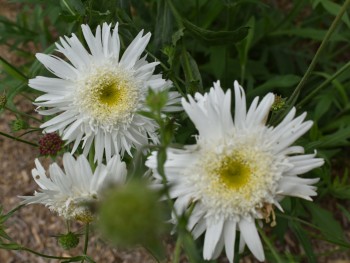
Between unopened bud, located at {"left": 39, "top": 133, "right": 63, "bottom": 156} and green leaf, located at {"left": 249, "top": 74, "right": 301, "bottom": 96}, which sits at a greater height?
green leaf, located at {"left": 249, "top": 74, "right": 301, "bottom": 96}

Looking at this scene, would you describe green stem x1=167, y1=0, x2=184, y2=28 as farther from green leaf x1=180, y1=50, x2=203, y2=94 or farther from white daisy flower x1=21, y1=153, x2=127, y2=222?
white daisy flower x1=21, y1=153, x2=127, y2=222

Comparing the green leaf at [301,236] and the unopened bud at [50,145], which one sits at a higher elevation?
the unopened bud at [50,145]

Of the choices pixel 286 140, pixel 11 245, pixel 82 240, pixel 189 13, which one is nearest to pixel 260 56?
pixel 189 13

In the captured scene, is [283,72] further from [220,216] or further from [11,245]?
[11,245]

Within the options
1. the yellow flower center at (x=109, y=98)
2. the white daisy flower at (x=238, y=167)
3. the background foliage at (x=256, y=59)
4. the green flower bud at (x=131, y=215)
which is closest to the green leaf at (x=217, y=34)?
the background foliage at (x=256, y=59)

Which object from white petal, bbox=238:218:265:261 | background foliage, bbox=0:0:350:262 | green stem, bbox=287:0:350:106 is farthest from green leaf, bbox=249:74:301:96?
white petal, bbox=238:218:265:261

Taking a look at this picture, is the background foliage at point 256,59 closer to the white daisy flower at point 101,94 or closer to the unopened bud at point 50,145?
the white daisy flower at point 101,94
